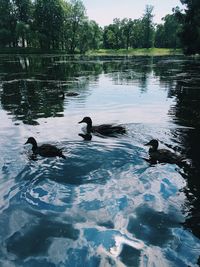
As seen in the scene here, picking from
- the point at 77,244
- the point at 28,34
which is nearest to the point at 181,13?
the point at 77,244

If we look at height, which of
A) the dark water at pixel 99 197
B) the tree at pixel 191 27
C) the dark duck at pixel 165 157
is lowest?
the dark water at pixel 99 197

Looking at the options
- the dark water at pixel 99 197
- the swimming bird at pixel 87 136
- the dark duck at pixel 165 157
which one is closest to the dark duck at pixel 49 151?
the dark water at pixel 99 197

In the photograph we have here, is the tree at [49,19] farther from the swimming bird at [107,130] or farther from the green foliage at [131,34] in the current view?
the swimming bird at [107,130]

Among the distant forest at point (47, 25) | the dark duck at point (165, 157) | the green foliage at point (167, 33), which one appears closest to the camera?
the dark duck at point (165, 157)

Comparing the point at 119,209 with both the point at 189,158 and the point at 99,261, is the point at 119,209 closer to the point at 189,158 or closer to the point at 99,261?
the point at 99,261

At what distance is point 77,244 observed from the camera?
6.93 meters

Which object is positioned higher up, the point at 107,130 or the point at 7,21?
the point at 7,21

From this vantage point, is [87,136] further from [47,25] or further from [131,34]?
[131,34]

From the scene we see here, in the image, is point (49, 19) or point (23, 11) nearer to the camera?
point (49, 19)

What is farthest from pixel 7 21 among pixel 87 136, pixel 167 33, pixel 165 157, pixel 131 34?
pixel 165 157

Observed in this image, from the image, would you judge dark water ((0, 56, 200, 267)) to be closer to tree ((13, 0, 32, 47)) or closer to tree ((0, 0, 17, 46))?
tree ((0, 0, 17, 46))

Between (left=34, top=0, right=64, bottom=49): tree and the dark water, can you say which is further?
(left=34, top=0, right=64, bottom=49): tree

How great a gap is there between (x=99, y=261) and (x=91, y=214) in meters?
1.71

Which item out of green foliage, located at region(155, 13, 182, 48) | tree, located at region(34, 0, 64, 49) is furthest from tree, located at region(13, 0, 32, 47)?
green foliage, located at region(155, 13, 182, 48)
